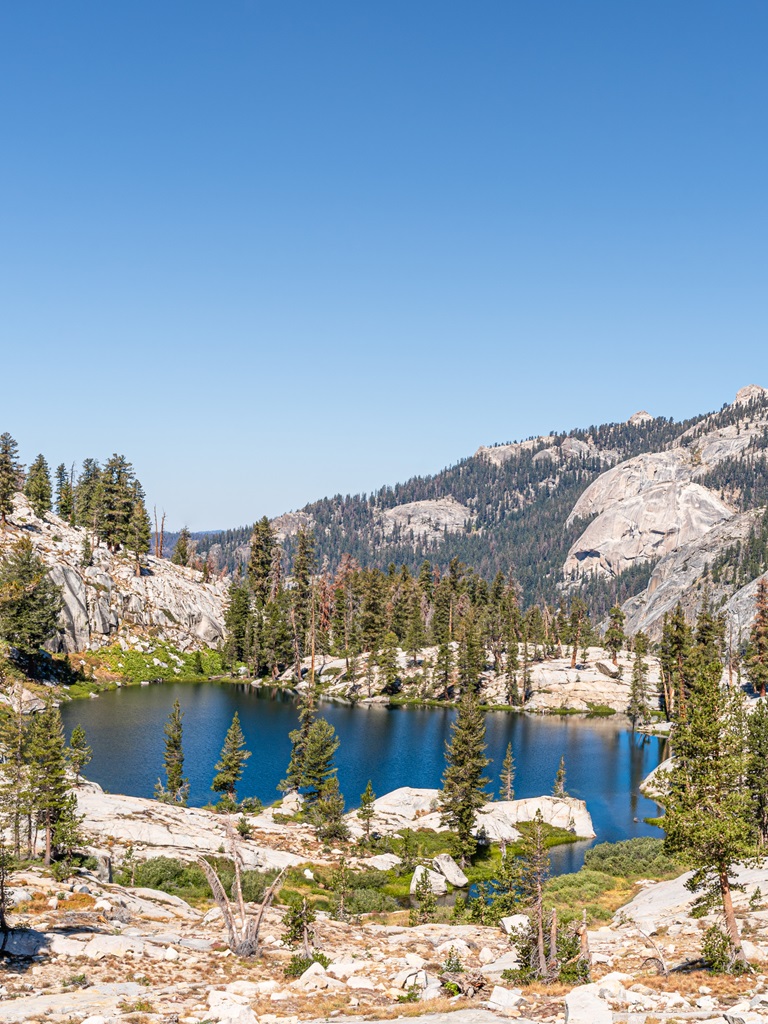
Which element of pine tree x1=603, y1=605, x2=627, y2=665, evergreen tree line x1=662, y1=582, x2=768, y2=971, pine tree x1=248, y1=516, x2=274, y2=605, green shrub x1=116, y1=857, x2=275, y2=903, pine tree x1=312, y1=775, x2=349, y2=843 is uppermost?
pine tree x1=248, y1=516, x2=274, y2=605

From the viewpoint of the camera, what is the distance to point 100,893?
119 ft

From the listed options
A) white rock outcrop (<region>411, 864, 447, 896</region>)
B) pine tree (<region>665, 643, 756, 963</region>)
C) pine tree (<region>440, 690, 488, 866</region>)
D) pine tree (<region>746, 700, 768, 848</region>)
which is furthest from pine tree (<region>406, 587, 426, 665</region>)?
pine tree (<region>665, 643, 756, 963</region>)

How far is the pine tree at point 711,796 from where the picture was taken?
28.3m

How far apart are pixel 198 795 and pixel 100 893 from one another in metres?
48.7

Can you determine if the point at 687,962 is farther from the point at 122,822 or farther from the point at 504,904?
the point at 122,822

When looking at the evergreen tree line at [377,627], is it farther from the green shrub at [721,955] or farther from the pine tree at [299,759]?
the green shrub at [721,955]

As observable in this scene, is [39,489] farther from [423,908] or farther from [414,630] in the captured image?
[423,908]

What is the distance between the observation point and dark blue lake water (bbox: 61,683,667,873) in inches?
3442

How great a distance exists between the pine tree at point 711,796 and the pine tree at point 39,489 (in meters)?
159

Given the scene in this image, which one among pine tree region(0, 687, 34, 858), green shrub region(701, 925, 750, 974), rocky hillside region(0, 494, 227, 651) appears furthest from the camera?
rocky hillside region(0, 494, 227, 651)

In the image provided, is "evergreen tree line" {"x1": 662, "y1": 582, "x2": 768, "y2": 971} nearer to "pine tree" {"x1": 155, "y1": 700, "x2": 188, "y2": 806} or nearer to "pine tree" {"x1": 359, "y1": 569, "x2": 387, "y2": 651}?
"pine tree" {"x1": 155, "y1": 700, "x2": 188, "y2": 806}

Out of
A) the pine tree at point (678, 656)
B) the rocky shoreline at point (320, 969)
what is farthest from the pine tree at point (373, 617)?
the rocky shoreline at point (320, 969)

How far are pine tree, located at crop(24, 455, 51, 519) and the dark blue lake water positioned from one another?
5042cm

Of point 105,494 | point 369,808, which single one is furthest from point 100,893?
point 105,494
